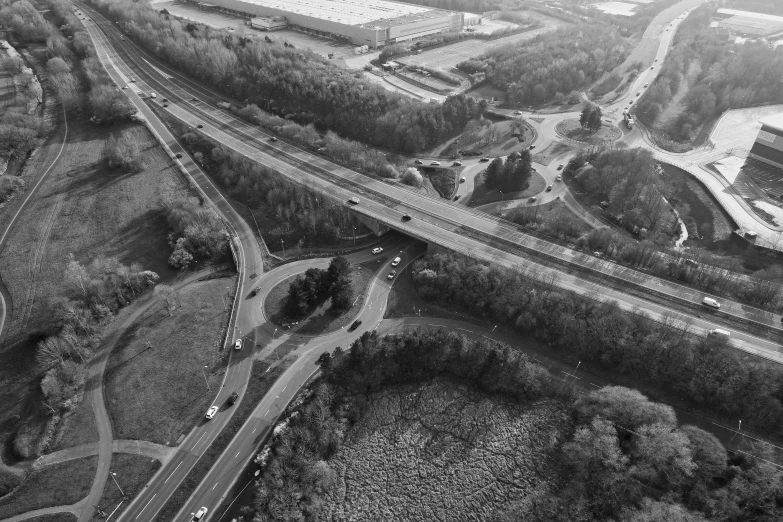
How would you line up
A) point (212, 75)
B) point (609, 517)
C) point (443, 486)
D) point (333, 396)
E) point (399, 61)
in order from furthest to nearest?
point (399, 61) < point (212, 75) < point (333, 396) < point (443, 486) < point (609, 517)

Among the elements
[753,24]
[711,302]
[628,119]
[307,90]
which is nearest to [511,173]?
[711,302]

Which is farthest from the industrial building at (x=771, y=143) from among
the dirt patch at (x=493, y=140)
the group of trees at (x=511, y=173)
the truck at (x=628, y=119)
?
the group of trees at (x=511, y=173)

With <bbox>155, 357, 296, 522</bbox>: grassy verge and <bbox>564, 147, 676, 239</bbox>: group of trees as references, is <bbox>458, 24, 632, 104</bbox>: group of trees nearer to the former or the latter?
<bbox>564, 147, 676, 239</bbox>: group of trees

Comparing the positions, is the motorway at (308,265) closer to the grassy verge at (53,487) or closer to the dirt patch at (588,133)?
the grassy verge at (53,487)

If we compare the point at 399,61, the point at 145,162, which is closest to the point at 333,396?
the point at 145,162

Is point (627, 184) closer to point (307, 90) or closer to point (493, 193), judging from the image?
point (493, 193)

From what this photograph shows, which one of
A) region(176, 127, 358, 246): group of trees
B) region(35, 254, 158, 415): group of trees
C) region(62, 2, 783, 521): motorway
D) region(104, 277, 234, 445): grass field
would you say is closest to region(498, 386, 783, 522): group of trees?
region(62, 2, 783, 521): motorway

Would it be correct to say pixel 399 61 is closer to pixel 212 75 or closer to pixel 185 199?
pixel 212 75

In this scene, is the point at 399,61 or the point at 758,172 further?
the point at 399,61
